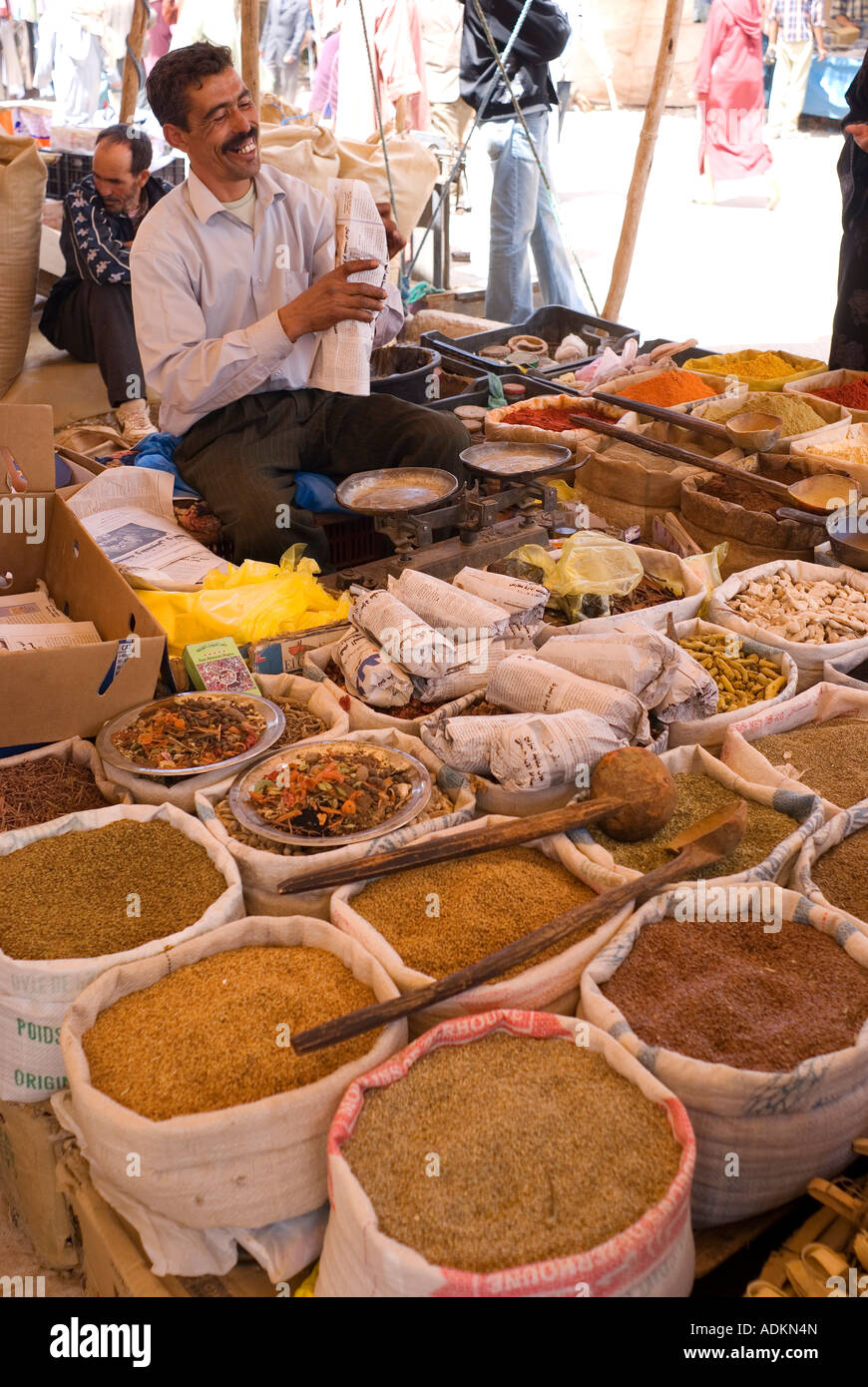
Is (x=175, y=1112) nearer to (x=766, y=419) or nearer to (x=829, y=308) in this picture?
(x=766, y=419)

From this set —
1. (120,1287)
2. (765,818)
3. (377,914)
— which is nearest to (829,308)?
(765,818)

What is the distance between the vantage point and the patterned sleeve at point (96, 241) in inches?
167

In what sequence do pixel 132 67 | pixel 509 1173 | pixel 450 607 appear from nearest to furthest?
pixel 509 1173, pixel 450 607, pixel 132 67

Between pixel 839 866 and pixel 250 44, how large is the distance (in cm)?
344

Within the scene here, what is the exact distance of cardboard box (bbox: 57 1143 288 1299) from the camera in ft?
3.95

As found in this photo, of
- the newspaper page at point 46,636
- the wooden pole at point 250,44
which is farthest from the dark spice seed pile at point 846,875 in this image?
the wooden pole at point 250,44

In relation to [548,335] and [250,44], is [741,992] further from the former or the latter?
[548,335]

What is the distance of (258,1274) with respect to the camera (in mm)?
1225

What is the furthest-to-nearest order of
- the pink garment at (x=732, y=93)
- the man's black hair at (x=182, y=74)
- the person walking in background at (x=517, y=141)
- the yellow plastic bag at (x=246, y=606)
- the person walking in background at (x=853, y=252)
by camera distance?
the pink garment at (x=732, y=93), the person walking in background at (x=517, y=141), the person walking in background at (x=853, y=252), the man's black hair at (x=182, y=74), the yellow plastic bag at (x=246, y=606)

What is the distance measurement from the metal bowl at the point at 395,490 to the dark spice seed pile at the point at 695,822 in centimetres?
89

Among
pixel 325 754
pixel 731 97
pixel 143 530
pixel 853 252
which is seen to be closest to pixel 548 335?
pixel 853 252

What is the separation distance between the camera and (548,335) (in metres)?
4.60

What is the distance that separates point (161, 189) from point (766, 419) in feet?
9.09

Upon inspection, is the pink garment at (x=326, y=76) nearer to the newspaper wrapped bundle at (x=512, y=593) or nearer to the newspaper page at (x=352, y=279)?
the newspaper page at (x=352, y=279)
